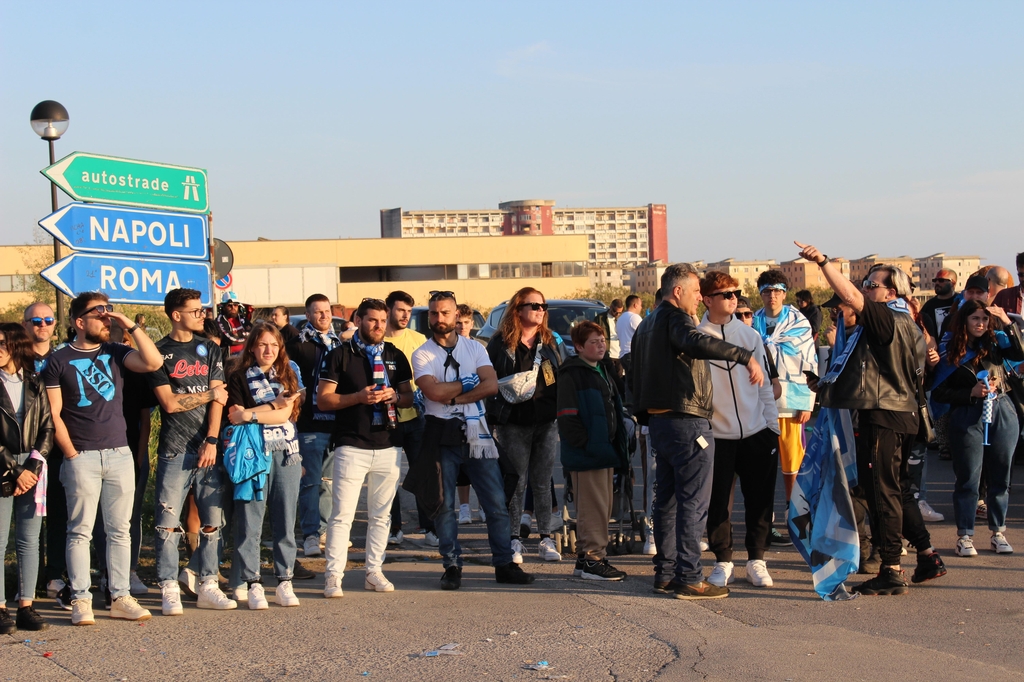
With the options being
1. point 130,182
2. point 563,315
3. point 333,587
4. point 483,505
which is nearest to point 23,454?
point 333,587

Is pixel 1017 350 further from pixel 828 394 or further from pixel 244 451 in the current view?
pixel 244 451

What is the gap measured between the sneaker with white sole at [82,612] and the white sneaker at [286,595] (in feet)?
3.64

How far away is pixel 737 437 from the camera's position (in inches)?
276

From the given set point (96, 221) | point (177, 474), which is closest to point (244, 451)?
point (177, 474)

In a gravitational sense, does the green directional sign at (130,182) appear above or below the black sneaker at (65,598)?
above

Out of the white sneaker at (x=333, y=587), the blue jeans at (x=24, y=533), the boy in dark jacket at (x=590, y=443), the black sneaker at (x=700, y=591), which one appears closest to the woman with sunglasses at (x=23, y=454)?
the blue jeans at (x=24, y=533)

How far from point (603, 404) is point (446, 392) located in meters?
1.15

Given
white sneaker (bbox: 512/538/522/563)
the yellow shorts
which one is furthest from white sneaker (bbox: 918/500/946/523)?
white sneaker (bbox: 512/538/522/563)

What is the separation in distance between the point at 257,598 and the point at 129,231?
366 cm

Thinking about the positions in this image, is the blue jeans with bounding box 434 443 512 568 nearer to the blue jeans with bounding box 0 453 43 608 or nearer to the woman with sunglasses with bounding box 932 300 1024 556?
the blue jeans with bounding box 0 453 43 608

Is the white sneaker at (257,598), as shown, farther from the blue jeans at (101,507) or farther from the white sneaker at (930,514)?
the white sneaker at (930,514)

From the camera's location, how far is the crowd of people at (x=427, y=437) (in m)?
6.33

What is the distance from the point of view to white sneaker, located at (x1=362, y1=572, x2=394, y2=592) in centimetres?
709

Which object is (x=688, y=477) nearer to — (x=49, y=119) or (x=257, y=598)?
(x=257, y=598)
